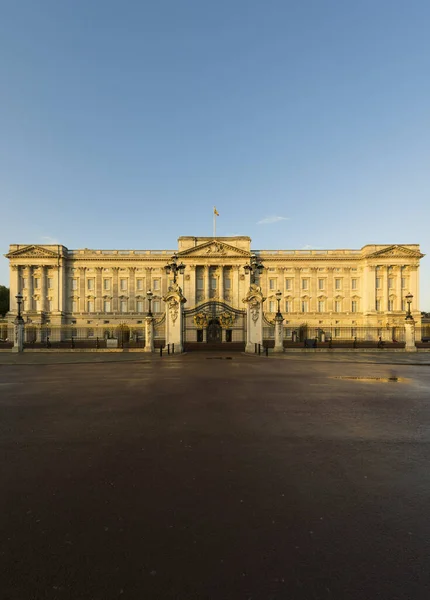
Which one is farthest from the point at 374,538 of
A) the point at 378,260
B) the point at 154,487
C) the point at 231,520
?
the point at 378,260

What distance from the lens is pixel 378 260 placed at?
5747 cm

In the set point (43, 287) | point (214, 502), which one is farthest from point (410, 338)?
point (43, 287)

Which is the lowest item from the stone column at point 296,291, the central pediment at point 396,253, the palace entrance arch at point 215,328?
the palace entrance arch at point 215,328

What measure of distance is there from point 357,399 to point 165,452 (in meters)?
6.81

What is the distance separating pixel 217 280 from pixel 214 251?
18.6ft

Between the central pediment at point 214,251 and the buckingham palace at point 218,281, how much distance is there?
0.19 meters

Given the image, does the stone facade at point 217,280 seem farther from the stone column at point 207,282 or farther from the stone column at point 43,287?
the stone column at point 207,282

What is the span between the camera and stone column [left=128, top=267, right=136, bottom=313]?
2349 inches

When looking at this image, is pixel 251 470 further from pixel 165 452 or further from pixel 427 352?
pixel 427 352

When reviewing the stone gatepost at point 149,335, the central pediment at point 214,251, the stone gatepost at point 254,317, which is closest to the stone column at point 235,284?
the central pediment at point 214,251

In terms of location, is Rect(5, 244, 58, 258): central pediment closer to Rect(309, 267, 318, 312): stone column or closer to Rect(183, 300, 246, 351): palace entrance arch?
Rect(183, 300, 246, 351): palace entrance arch

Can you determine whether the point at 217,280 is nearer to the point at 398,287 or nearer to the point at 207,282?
the point at 207,282

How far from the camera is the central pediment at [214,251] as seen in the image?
55875 mm

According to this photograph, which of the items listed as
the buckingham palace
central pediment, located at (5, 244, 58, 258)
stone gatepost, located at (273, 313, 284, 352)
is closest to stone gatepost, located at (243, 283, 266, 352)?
stone gatepost, located at (273, 313, 284, 352)
